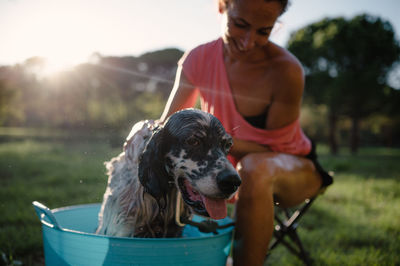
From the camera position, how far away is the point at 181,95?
264cm

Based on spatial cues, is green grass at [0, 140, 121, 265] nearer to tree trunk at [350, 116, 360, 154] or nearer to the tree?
the tree

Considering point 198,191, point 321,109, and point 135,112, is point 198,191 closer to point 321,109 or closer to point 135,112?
point 135,112

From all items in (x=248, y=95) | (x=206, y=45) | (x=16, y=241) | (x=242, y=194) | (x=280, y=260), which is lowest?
(x=280, y=260)

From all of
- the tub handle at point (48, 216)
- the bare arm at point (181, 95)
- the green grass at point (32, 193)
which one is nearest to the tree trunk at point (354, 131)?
the green grass at point (32, 193)

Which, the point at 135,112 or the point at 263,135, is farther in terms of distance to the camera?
the point at 135,112

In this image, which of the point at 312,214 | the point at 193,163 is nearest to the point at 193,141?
the point at 193,163

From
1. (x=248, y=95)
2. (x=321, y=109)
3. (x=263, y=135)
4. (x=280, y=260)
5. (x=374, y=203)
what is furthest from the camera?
(x=321, y=109)

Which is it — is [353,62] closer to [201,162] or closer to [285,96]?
[285,96]

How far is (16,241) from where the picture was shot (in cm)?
289

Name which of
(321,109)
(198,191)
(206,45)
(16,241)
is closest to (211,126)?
(198,191)

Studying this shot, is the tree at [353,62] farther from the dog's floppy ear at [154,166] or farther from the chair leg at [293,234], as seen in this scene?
the dog's floppy ear at [154,166]

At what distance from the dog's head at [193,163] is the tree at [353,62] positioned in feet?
53.9

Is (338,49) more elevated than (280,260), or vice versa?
(338,49)

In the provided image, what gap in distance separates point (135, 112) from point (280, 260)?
1441 cm
